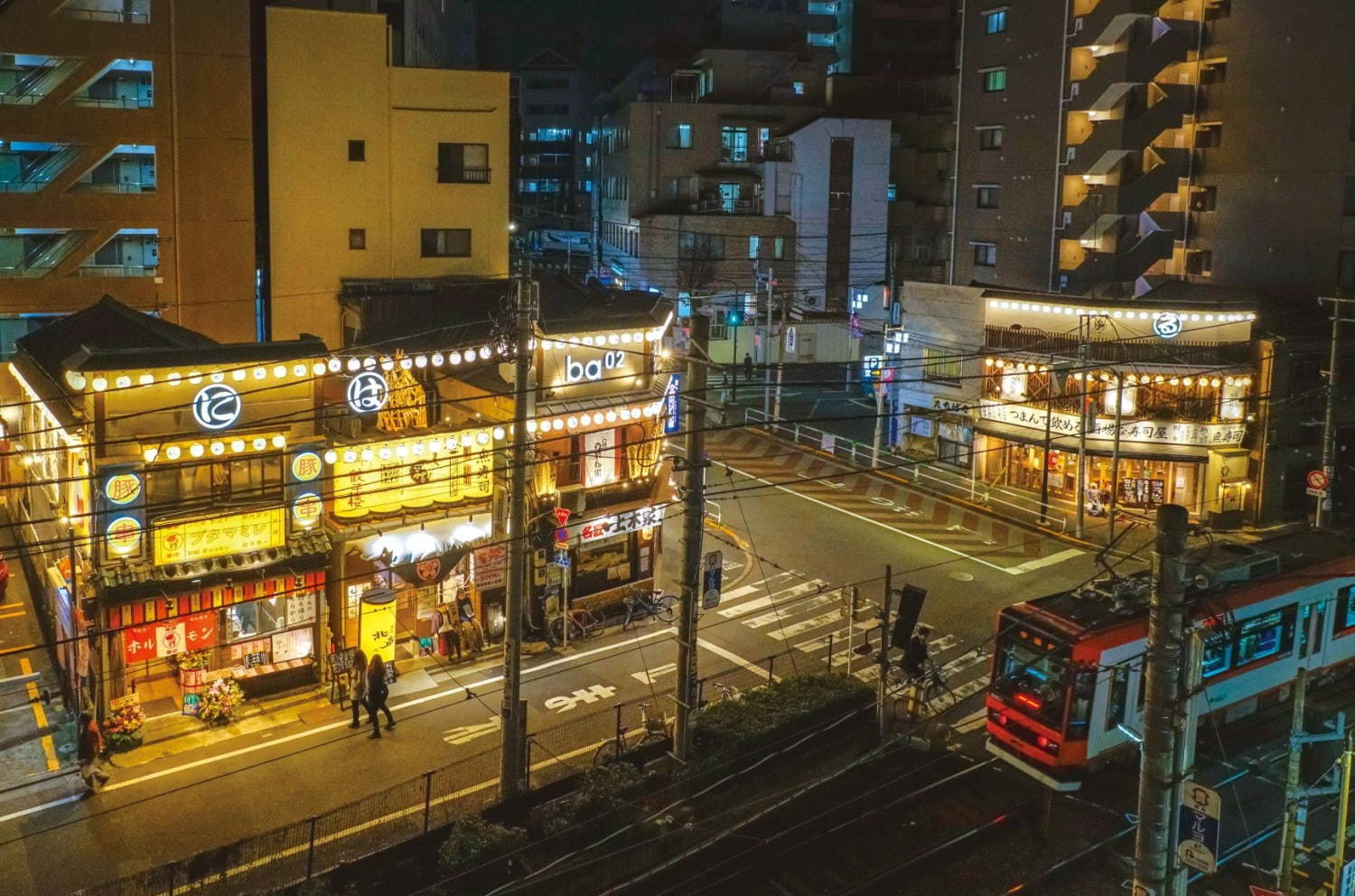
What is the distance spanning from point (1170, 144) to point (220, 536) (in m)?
38.0

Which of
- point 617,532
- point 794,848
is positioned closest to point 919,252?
point 617,532

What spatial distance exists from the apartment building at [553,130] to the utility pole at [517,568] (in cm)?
7001

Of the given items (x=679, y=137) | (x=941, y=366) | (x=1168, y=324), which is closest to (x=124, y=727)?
(x=1168, y=324)

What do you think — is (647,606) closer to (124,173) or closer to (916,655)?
(916,655)

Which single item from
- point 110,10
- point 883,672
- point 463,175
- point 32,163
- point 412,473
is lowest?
point 883,672

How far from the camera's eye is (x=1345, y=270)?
124 feet

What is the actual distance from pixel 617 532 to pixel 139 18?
2099 cm

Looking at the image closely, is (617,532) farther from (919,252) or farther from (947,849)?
(919,252)

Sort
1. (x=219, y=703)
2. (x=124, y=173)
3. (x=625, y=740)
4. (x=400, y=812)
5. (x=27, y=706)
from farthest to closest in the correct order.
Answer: (x=124, y=173) → (x=27, y=706) → (x=219, y=703) → (x=625, y=740) → (x=400, y=812)

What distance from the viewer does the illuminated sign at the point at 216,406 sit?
20.5 m

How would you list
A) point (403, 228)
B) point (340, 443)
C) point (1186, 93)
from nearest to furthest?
point (340, 443) → point (403, 228) → point (1186, 93)

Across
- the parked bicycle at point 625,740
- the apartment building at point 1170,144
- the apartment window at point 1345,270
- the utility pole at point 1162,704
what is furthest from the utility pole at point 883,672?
the apartment building at point 1170,144

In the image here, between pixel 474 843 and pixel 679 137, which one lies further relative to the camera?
pixel 679 137

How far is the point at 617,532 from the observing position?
27031 millimetres
